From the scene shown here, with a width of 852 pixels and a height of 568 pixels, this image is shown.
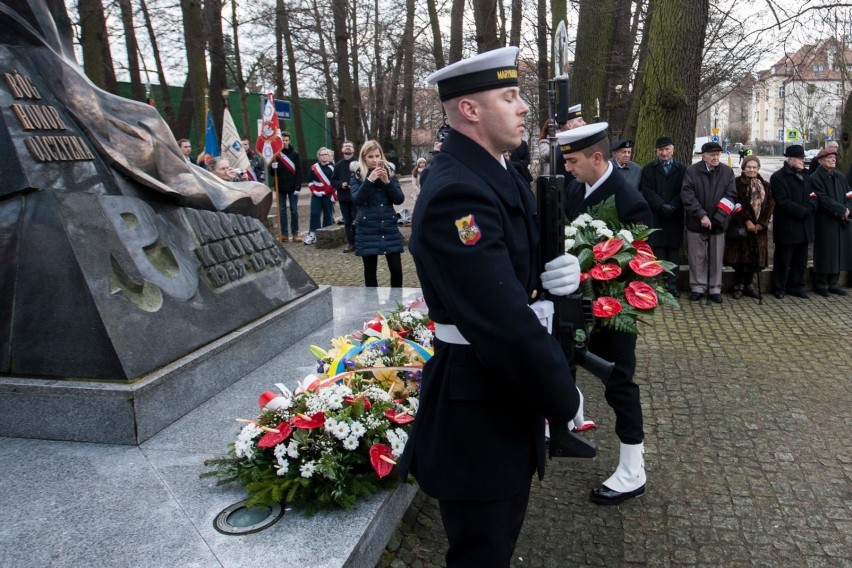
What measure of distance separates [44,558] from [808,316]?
7515 mm

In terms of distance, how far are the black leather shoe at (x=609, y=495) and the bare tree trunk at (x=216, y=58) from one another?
16.0 meters

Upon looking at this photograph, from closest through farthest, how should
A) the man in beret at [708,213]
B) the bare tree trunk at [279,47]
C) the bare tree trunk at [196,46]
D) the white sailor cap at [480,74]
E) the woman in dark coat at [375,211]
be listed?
the white sailor cap at [480,74], the woman in dark coat at [375,211], the man in beret at [708,213], the bare tree trunk at [196,46], the bare tree trunk at [279,47]

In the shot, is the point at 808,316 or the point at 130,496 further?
the point at 808,316

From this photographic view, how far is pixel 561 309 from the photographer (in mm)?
2275

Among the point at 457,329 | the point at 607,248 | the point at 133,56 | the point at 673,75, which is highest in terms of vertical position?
the point at 133,56

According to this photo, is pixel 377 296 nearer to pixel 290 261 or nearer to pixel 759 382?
pixel 290 261

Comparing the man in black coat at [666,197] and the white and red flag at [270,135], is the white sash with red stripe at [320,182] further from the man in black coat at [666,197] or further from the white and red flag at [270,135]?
the man in black coat at [666,197]

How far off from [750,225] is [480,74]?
7364mm

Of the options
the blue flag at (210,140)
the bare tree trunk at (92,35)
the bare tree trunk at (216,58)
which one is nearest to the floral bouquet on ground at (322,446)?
the bare tree trunk at (92,35)

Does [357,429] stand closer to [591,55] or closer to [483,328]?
[483,328]

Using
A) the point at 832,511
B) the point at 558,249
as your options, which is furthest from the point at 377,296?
the point at 558,249

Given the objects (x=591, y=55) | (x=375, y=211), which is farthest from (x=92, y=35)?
(x=591, y=55)

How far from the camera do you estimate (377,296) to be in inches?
278

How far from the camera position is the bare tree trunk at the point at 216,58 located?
17.5m
